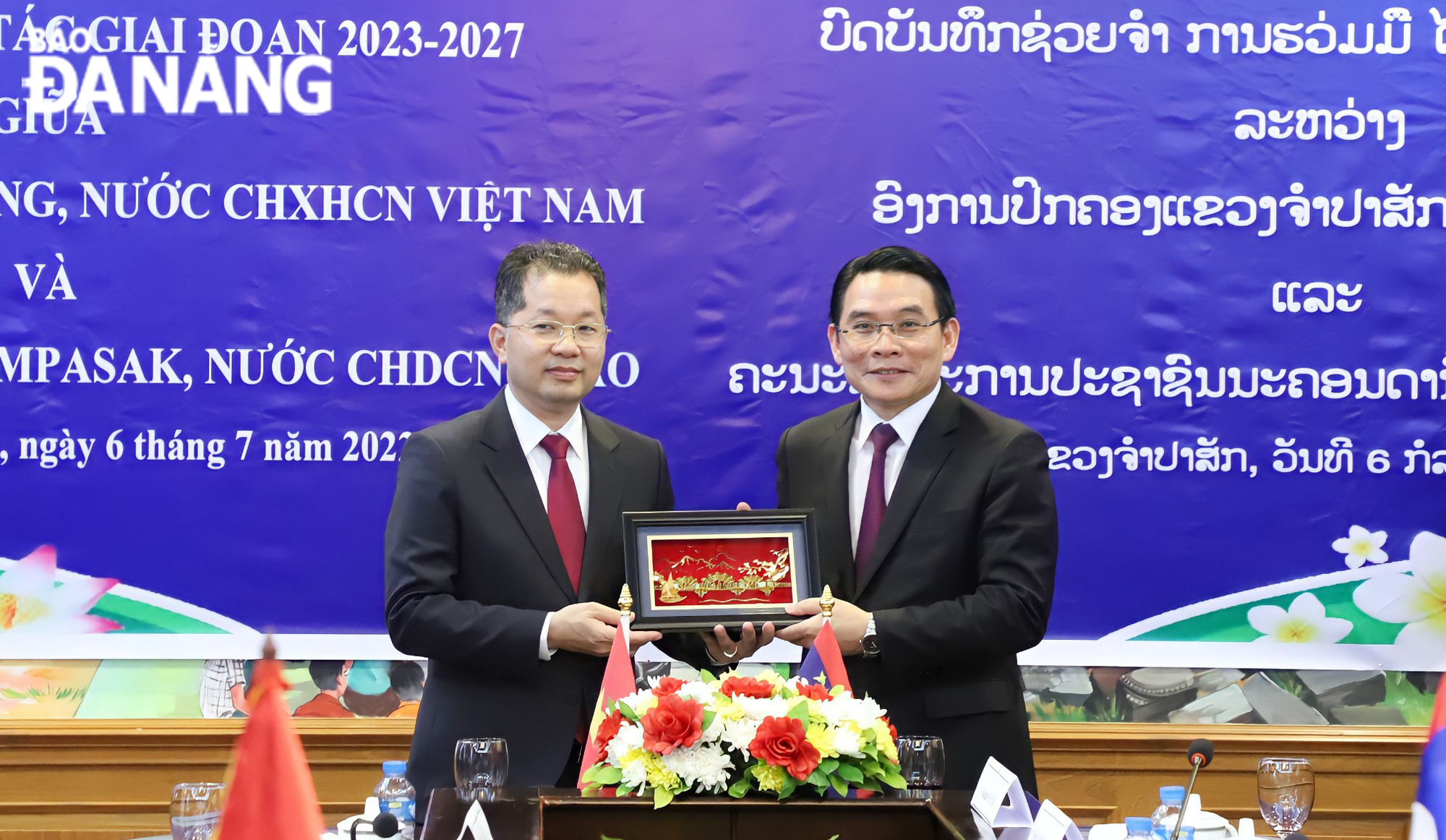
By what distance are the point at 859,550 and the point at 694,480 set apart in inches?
40.4

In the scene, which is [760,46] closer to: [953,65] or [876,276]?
[953,65]

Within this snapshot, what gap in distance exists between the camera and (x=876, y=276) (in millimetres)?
2775

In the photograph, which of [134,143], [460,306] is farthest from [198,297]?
[460,306]

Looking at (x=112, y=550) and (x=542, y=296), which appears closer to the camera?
(x=542, y=296)

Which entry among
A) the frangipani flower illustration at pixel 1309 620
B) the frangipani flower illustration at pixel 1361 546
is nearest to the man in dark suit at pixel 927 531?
the frangipani flower illustration at pixel 1309 620

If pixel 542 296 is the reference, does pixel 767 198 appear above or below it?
above

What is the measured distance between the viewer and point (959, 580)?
2721mm

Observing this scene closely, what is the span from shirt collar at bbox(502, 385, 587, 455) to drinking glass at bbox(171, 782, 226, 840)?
3.06 feet

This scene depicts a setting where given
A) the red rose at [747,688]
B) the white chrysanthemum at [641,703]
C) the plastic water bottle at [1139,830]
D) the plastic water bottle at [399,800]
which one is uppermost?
the red rose at [747,688]

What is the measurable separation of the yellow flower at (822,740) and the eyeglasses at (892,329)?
36.5 inches

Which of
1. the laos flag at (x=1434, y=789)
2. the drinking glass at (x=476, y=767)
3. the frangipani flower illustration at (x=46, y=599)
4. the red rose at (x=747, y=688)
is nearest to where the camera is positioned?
the laos flag at (x=1434, y=789)

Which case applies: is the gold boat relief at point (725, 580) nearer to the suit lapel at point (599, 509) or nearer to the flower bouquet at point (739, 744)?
the suit lapel at point (599, 509)

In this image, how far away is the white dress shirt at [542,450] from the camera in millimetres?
2771

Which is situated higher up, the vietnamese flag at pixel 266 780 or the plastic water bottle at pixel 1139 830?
the vietnamese flag at pixel 266 780
